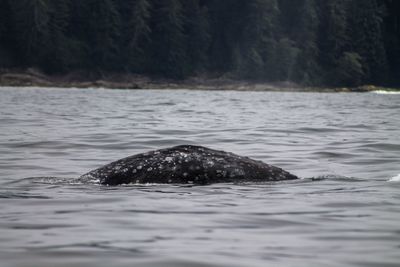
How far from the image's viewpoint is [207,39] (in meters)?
85.2

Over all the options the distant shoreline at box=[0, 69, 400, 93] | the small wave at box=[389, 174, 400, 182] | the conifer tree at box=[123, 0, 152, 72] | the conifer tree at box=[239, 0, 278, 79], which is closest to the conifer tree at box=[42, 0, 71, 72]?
the distant shoreline at box=[0, 69, 400, 93]

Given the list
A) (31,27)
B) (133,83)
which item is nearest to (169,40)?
(133,83)

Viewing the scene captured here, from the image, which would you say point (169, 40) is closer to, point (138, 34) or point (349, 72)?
point (138, 34)

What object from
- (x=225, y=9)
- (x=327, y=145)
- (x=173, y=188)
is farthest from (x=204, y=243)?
(x=225, y=9)

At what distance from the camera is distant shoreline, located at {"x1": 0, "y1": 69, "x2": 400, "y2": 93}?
219ft

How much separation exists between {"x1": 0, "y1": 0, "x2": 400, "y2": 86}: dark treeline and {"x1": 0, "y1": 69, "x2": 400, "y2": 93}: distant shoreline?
1.47 metres

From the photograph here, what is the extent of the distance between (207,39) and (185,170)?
254 feet

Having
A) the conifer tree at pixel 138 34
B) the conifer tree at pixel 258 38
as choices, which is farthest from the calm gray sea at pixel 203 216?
the conifer tree at pixel 258 38

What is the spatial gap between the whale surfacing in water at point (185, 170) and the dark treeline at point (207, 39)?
212 ft

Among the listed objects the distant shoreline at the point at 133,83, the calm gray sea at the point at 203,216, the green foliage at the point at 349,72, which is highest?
the green foliage at the point at 349,72

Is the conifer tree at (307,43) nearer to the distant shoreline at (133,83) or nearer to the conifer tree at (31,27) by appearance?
the distant shoreline at (133,83)

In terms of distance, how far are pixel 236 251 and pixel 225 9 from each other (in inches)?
3354

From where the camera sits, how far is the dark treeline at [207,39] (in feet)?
250

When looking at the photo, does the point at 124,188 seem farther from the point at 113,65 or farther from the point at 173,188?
the point at 113,65
